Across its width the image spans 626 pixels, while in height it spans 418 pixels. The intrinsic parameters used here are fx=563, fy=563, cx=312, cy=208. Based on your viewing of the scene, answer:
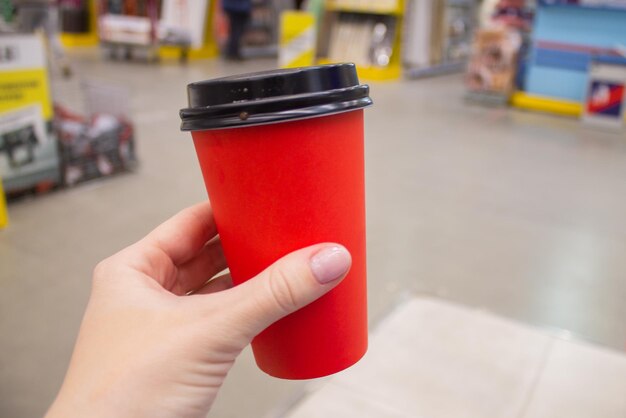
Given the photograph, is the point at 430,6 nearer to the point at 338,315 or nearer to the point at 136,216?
the point at 136,216

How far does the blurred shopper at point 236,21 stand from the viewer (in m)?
8.27

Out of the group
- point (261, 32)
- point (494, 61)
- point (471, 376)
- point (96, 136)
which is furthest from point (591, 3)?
point (261, 32)

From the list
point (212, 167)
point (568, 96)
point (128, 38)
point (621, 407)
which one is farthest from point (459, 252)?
point (128, 38)

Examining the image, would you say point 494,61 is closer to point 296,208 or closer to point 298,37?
point 298,37

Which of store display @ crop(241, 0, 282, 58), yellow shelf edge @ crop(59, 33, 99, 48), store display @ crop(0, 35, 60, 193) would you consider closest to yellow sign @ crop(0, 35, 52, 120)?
store display @ crop(0, 35, 60, 193)

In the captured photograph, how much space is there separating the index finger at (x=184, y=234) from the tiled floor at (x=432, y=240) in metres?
0.88

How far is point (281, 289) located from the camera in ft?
2.00

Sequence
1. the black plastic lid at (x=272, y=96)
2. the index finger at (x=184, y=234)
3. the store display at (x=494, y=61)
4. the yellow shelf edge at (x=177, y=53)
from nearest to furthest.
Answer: the black plastic lid at (x=272, y=96) → the index finger at (x=184, y=234) → the store display at (x=494, y=61) → the yellow shelf edge at (x=177, y=53)

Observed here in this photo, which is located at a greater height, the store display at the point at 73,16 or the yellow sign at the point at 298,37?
the store display at the point at 73,16

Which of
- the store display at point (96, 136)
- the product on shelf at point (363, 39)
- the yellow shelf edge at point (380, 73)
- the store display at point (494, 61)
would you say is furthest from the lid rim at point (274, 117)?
the product on shelf at point (363, 39)

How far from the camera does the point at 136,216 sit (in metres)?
2.80

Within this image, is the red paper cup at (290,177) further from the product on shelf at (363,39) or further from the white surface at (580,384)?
the product on shelf at (363,39)

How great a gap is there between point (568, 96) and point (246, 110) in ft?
18.5

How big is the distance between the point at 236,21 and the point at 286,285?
8.50m
